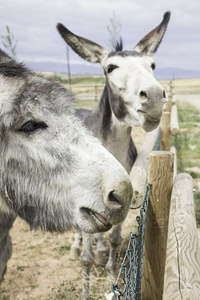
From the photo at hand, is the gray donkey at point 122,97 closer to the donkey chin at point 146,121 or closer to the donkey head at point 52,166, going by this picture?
the donkey chin at point 146,121

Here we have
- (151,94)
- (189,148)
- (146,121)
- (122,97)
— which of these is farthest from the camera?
(189,148)

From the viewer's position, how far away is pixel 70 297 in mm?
3510

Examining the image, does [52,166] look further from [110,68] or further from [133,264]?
[110,68]

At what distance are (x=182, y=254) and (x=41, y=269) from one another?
129 inches

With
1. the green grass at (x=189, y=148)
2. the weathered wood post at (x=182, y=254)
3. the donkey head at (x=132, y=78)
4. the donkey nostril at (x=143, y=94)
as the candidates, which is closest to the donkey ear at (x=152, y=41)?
the donkey head at (x=132, y=78)

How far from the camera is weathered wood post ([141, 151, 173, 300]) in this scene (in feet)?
7.07

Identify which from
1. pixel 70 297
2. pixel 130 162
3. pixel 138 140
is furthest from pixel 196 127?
pixel 70 297

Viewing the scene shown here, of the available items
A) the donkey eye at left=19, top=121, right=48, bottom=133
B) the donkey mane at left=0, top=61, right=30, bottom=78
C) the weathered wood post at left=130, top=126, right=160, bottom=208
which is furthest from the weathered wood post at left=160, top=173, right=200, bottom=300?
the donkey mane at left=0, top=61, right=30, bottom=78

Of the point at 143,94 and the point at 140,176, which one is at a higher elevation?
the point at 143,94

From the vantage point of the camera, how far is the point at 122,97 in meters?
3.17

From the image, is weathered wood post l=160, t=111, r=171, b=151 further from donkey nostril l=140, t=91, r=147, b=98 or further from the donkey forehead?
donkey nostril l=140, t=91, r=147, b=98

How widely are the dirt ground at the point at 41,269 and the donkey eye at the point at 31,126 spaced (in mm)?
1787

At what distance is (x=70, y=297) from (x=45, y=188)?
2.38 m

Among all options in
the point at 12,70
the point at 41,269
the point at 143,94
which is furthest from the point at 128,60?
the point at 41,269
